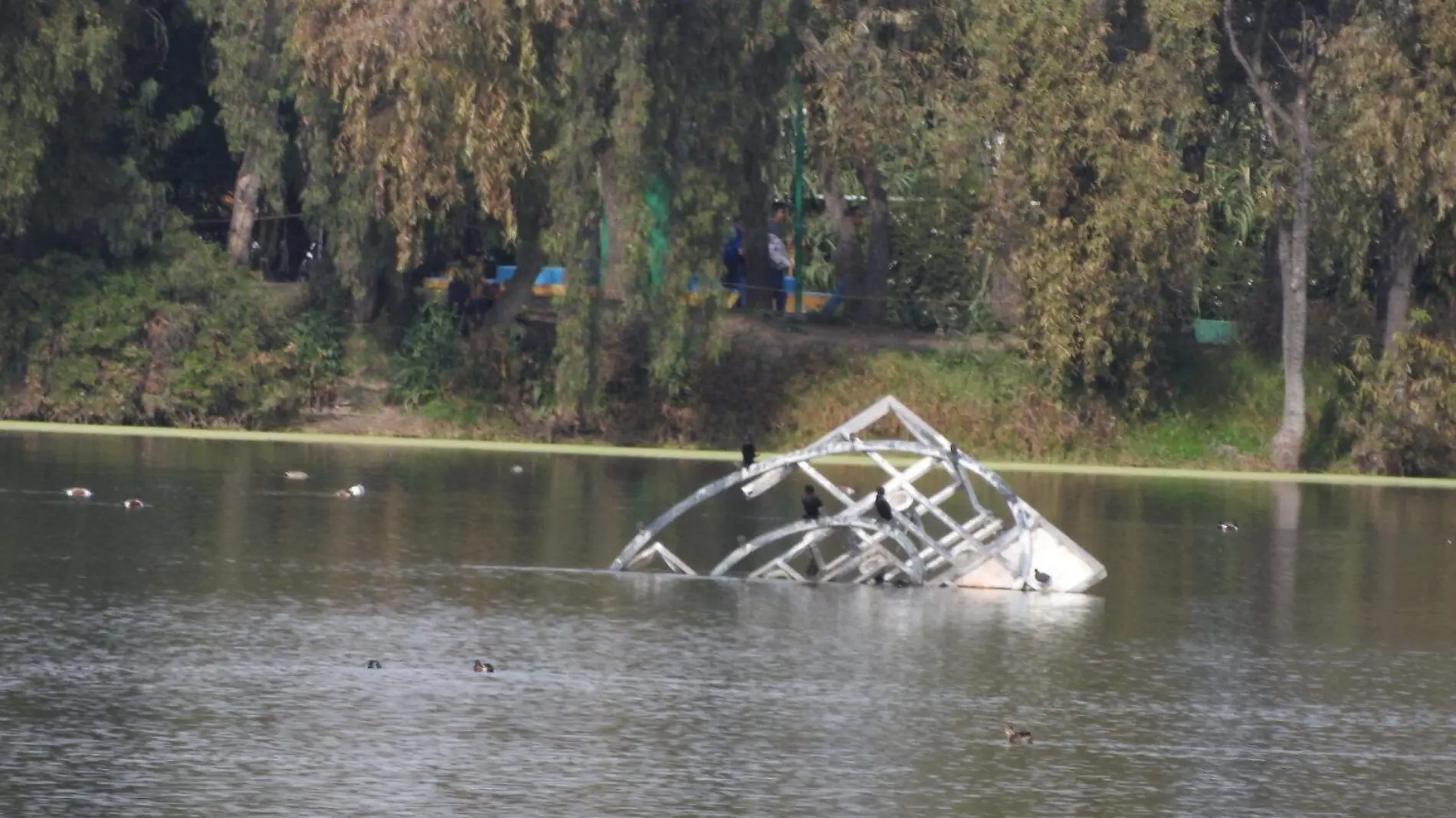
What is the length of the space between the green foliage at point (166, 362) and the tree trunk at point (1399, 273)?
15923 mm

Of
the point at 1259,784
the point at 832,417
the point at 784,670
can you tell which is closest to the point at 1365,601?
the point at 784,670

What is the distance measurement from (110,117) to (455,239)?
5.60 metres

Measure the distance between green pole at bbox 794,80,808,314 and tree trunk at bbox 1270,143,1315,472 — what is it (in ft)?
24.6

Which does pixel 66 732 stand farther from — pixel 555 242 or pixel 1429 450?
pixel 1429 450

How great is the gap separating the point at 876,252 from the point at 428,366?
7.49 metres

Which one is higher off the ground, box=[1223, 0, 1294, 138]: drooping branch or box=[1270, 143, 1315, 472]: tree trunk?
box=[1223, 0, 1294, 138]: drooping branch

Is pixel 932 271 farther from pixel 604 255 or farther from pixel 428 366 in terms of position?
pixel 428 366

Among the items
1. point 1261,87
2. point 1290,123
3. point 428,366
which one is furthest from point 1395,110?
point 428,366

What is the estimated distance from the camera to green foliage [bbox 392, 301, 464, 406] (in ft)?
126

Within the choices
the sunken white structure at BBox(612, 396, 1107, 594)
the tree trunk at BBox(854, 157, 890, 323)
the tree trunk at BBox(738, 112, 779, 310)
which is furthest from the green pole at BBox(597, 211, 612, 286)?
the sunken white structure at BBox(612, 396, 1107, 594)

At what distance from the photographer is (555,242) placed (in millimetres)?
35781

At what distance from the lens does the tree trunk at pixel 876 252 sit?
4009cm

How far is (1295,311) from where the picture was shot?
36.7 m

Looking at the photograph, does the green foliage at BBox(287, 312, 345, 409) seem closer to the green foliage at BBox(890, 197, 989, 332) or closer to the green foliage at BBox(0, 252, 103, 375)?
the green foliage at BBox(0, 252, 103, 375)
